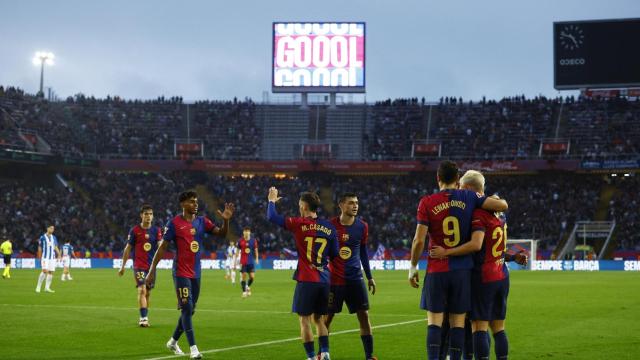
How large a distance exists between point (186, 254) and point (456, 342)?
5.40m

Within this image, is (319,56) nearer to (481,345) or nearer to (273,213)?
(273,213)

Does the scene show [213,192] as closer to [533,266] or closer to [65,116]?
[65,116]

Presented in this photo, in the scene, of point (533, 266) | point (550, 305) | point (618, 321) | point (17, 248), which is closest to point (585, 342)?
point (618, 321)

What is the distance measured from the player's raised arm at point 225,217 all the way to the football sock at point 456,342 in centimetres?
387

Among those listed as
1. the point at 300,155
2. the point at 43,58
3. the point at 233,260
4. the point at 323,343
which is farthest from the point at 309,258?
the point at 43,58

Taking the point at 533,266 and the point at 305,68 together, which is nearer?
the point at 533,266

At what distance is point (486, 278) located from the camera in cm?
1075

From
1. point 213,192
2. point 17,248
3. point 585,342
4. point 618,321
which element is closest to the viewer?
point 585,342

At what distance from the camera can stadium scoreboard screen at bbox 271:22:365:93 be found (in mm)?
73500

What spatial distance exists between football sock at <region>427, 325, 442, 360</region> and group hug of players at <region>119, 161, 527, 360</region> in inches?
0.5

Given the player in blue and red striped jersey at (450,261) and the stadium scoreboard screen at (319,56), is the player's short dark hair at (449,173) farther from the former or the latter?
the stadium scoreboard screen at (319,56)

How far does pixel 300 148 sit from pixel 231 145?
6.04 meters

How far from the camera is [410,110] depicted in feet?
260

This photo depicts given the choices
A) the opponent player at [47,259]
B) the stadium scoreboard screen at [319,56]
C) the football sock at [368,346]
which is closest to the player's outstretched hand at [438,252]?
the football sock at [368,346]
